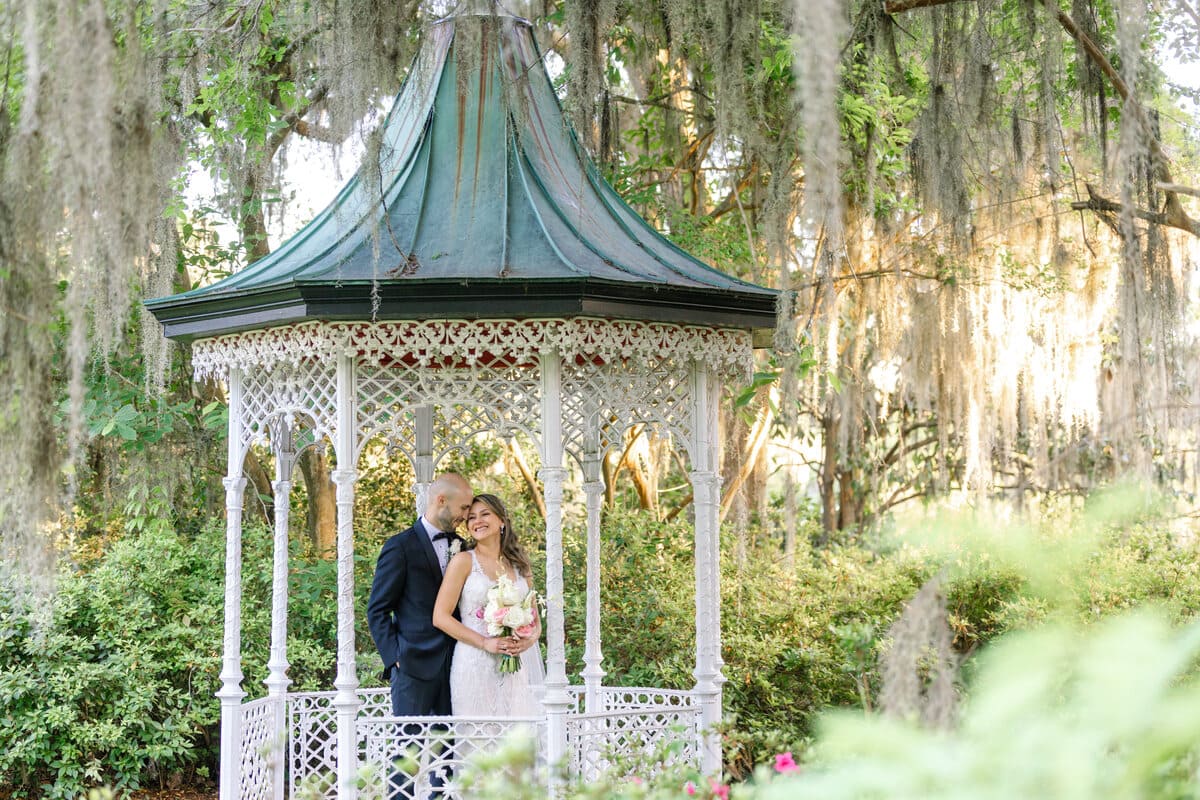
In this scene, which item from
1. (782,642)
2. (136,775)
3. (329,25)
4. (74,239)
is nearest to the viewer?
(74,239)

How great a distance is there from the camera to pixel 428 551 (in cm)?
610

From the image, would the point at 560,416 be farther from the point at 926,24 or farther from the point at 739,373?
the point at 926,24

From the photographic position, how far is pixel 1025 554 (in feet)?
9.70

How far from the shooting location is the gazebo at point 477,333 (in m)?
5.56

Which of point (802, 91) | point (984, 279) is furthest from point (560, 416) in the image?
point (984, 279)

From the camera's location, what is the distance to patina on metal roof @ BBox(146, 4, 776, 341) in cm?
549

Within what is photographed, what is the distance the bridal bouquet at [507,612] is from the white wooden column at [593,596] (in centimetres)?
111

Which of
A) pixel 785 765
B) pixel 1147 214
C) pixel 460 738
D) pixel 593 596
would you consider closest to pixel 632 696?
pixel 593 596

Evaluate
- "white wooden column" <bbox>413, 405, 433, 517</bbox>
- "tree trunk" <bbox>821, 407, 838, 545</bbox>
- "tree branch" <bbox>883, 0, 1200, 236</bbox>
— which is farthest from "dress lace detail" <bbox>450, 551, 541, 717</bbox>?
"tree trunk" <bbox>821, 407, 838, 545</bbox>

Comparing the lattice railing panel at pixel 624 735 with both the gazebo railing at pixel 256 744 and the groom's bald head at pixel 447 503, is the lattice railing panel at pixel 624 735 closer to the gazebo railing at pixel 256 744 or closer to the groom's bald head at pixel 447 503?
the groom's bald head at pixel 447 503

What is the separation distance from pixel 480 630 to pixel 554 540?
0.62 metres

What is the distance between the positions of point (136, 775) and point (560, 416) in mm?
4213

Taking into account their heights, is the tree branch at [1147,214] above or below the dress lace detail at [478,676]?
above

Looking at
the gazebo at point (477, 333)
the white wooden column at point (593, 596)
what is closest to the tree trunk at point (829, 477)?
the white wooden column at point (593, 596)
